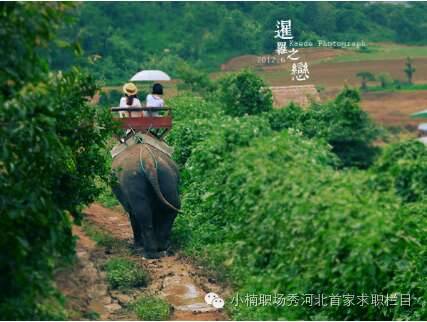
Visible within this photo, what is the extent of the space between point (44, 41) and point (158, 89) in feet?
20.2

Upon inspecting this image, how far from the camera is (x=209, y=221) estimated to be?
1162 cm

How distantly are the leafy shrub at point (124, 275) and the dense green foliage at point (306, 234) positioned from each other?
707 millimetres

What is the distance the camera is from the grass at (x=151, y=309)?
372 inches

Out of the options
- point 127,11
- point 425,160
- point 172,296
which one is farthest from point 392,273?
point 127,11

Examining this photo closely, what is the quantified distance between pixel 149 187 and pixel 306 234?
403cm

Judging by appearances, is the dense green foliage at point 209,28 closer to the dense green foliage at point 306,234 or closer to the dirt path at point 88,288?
the dirt path at point 88,288

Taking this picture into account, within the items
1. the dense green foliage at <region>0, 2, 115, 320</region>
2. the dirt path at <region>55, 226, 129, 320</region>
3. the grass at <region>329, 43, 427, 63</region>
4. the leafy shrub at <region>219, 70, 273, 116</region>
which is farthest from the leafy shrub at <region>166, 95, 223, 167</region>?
the dense green foliage at <region>0, 2, 115, 320</region>

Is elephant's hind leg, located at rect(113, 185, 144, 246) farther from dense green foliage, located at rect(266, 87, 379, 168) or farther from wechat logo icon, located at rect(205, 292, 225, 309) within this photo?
dense green foliage, located at rect(266, 87, 379, 168)

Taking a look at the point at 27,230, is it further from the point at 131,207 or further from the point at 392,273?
the point at 131,207

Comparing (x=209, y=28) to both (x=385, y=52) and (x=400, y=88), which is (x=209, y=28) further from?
(x=400, y=88)

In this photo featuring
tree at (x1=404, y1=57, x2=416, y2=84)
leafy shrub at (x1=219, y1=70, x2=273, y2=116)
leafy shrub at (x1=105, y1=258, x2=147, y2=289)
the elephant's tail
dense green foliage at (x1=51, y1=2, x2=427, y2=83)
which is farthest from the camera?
dense green foliage at (x1=51, y1=2, x2=427, y2=83)

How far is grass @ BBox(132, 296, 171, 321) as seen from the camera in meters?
9.45

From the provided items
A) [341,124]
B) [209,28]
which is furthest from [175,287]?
[209,28]

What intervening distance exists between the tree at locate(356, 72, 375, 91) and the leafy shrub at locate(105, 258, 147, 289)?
15134mm
